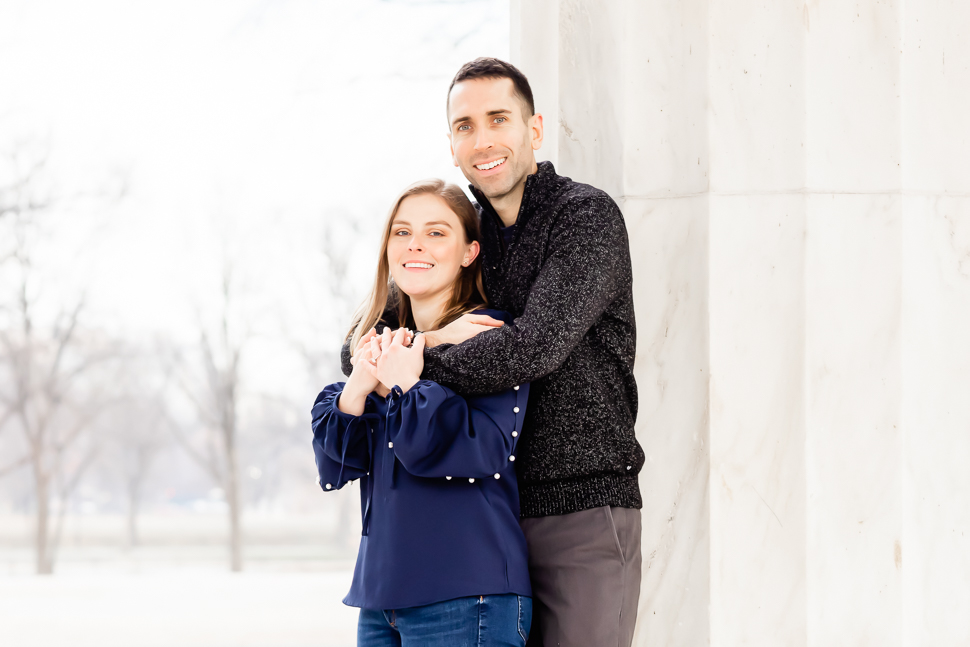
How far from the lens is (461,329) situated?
1.64 meters

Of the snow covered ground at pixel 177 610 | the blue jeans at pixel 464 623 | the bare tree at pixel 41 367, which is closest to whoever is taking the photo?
the blue jeans at pixel 464 623

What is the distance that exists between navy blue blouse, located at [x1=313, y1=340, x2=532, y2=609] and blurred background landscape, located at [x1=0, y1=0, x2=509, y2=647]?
3.51 metres

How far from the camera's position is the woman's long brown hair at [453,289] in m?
1.78

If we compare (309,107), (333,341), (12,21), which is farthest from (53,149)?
(333,341)

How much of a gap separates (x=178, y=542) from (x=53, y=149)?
2.57 m

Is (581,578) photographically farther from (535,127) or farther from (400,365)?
(535,127)

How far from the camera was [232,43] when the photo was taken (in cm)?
518

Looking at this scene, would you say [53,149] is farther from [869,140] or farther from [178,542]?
[869,140]

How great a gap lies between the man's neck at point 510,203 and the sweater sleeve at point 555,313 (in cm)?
17

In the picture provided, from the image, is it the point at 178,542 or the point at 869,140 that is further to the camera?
the point at 178,542

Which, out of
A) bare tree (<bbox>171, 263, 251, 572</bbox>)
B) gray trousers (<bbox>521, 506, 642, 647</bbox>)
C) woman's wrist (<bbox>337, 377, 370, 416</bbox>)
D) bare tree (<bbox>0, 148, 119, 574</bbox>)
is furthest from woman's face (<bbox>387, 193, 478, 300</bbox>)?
bare tree (<bbox>0, 148, 119, 574</bbox>)

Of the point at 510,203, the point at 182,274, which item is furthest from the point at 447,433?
the point at 182,274

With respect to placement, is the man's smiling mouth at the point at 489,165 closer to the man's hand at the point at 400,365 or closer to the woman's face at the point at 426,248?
the woman's face at the point at 426,248

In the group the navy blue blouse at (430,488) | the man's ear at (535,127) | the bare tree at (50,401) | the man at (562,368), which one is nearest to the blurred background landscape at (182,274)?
the bare tree at (50,401)
